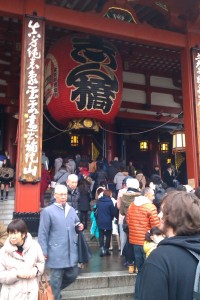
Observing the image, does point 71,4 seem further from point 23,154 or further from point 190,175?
point 190,175

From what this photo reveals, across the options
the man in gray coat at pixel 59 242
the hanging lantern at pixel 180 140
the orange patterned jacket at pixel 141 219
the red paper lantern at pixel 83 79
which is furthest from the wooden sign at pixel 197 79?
the man in gray coat at pixel 59 242

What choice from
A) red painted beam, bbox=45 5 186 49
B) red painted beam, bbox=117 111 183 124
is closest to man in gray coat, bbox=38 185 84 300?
red painted beam, bbox=45 5 186 49

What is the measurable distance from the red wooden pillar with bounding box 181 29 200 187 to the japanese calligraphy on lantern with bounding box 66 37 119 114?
2197mm

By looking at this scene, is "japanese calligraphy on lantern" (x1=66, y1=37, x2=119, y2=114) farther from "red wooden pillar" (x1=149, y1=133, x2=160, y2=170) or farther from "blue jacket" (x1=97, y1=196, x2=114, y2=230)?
"red wooden pillar" (x1=149, y1=133, x2=160, y2=170)

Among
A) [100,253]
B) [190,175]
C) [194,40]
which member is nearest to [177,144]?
[190,175]

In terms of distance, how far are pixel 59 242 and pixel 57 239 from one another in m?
A: 0.04

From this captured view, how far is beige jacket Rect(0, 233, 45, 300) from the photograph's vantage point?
3211 mm

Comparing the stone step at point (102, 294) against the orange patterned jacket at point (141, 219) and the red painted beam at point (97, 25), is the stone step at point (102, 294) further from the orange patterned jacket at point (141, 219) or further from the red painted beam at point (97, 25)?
the red painted beam at point (97, 25)

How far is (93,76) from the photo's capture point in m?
9.14

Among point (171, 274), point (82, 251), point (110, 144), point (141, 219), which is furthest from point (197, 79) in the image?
point (171, 274)

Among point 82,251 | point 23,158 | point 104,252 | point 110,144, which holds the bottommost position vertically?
point 104,252

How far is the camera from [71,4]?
1021 cm

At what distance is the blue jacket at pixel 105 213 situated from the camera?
22.4 ft

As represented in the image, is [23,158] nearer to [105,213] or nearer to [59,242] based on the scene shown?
[105,213]
